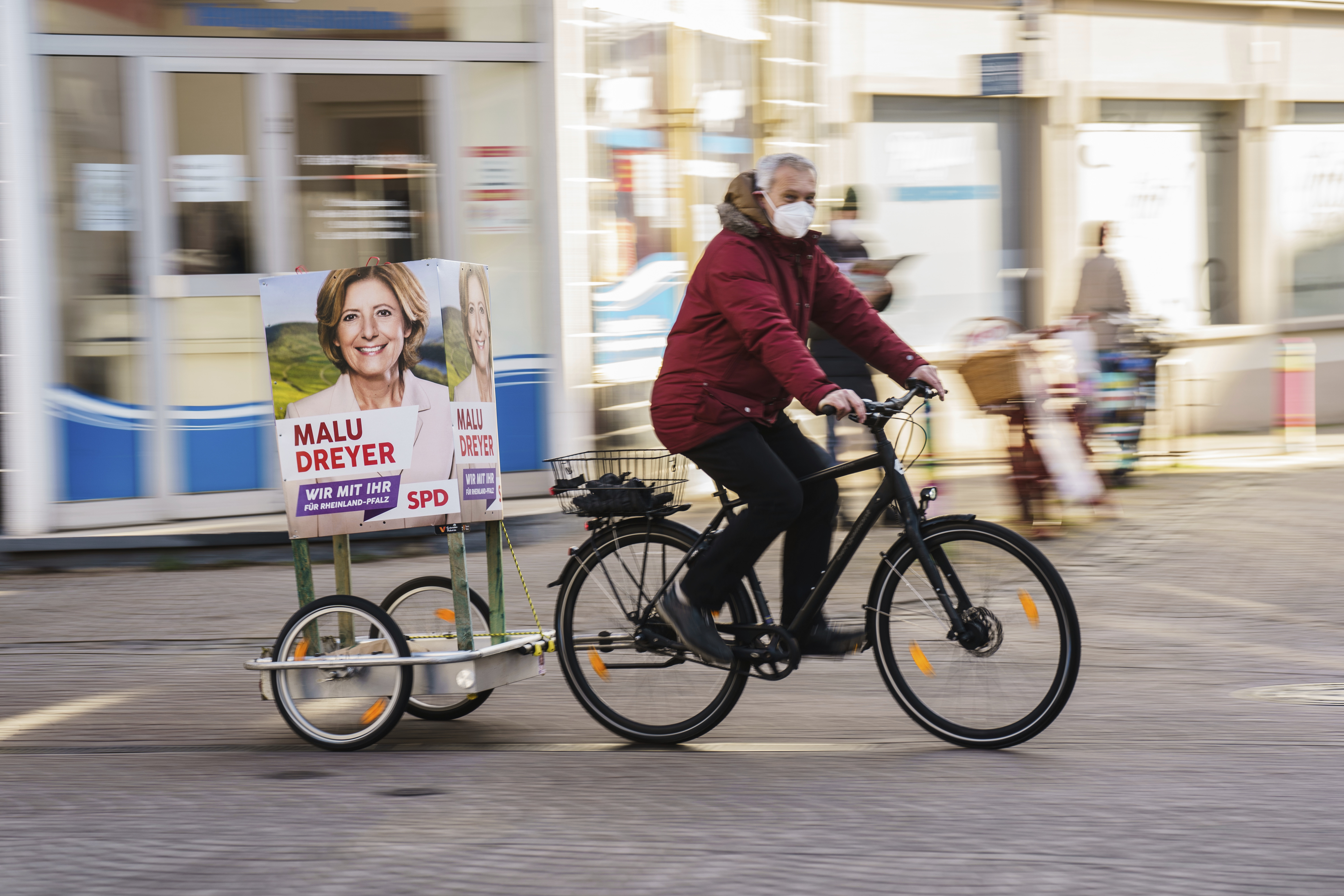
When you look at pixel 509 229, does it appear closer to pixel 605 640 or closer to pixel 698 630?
pixel 605 640

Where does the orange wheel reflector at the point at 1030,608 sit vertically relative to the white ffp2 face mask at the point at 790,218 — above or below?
below

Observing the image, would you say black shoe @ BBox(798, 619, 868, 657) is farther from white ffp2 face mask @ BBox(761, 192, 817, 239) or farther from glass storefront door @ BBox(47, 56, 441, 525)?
glass storefront door @ BBox(47, 56, 441, 525)

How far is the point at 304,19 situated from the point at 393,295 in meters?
4.73

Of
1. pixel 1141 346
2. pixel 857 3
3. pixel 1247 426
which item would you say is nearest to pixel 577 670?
pixel 1141 346

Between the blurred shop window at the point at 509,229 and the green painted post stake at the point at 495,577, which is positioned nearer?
the green painted post stake at the point at 495,577

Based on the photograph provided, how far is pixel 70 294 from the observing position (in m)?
8.58

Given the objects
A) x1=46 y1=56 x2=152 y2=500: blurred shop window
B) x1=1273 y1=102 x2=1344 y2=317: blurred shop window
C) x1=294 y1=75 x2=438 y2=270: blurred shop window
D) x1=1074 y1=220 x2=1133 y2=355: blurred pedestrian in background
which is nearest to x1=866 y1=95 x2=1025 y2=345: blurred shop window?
x1=1074 y1=220 x2=1133 y2=355: blurred pedestrian in background

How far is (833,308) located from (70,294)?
5.46 m

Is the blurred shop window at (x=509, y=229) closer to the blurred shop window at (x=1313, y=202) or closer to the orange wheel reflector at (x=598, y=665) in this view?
the orange wheel reflector at (x=598, y=665)

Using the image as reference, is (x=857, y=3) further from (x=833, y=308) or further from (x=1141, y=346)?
(x=833, y=308)

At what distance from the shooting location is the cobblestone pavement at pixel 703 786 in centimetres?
356

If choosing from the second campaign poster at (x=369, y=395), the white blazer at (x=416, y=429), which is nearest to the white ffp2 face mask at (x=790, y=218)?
the second campaign poster at (x=369, y=395)

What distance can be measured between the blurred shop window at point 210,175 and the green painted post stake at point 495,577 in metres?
4.32

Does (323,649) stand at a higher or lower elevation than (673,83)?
lower
